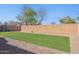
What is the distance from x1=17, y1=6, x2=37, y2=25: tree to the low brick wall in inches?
4.5

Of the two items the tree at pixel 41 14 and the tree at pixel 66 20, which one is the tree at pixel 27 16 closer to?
the tree at pixel 41 14

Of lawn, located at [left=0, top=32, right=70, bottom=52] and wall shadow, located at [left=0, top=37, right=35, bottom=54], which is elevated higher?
lawn, located at [left=0, top=32, right=70, bottom=52]

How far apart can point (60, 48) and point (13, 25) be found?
1242mm

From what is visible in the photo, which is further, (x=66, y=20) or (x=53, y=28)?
(x=53, y=28)

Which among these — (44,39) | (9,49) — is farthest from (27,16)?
(9,49)

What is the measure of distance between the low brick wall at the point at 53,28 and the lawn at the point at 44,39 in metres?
0.12

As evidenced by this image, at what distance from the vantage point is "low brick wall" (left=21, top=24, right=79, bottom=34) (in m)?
17.4

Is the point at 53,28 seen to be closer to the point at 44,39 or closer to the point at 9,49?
the point at 44,39

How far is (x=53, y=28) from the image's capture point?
687 inches

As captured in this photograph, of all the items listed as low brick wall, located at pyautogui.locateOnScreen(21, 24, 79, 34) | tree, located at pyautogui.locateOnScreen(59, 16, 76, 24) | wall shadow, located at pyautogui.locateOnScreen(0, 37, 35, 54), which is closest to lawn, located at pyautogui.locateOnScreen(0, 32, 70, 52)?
low brick wall, located at pyautogui.locateOnScreen(21, 24, 79, 34)

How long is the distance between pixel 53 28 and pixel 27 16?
2.22 feet

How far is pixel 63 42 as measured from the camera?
1739 centimetres

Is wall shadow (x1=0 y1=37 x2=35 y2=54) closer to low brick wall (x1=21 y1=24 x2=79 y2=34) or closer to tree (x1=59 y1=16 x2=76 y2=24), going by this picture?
low brick wall (x1=21 y1=24 x2=79 y2=34)
